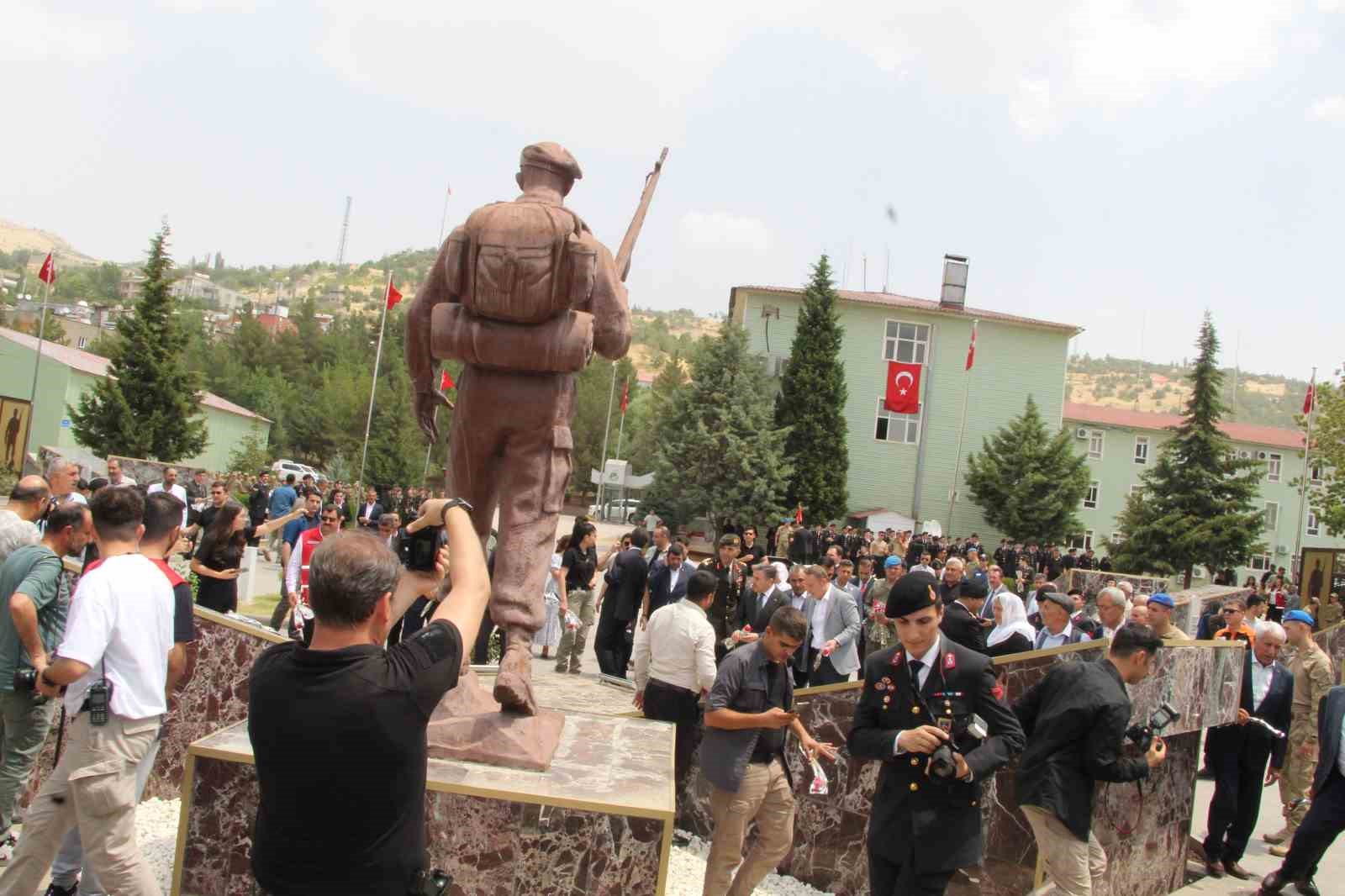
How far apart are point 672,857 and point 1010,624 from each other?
3.78m

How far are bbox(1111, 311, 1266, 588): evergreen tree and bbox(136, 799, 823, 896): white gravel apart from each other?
37.2 metres

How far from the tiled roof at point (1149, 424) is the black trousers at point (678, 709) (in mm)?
52290

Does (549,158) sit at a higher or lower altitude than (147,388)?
higher

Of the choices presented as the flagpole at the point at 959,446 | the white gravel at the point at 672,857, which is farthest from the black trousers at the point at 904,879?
the flagpole at the point at 959,446

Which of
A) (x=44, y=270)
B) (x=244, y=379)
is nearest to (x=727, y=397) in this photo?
(x=44, y=270)

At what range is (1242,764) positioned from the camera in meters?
8.31

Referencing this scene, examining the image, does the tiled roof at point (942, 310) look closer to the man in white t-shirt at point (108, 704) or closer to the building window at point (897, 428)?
the building window at point (897, 428)

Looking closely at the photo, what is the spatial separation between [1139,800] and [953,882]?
139 cm

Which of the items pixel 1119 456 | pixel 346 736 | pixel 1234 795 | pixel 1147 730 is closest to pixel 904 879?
pixel 1147 730

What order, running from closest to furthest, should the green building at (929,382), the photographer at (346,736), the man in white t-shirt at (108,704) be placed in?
the photographer at (346,736) → the man in white t-shirt at (108,704) → the green building at (929,382)

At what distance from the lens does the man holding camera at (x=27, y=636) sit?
5371 millimetres

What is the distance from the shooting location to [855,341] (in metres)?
47.3

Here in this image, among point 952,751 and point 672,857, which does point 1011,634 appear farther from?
point 952,751

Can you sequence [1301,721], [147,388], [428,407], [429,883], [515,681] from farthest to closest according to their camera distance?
1. [147,388]
2. [1301,721]
3. [428,407]
4. [515,681]
5. [429,883]
